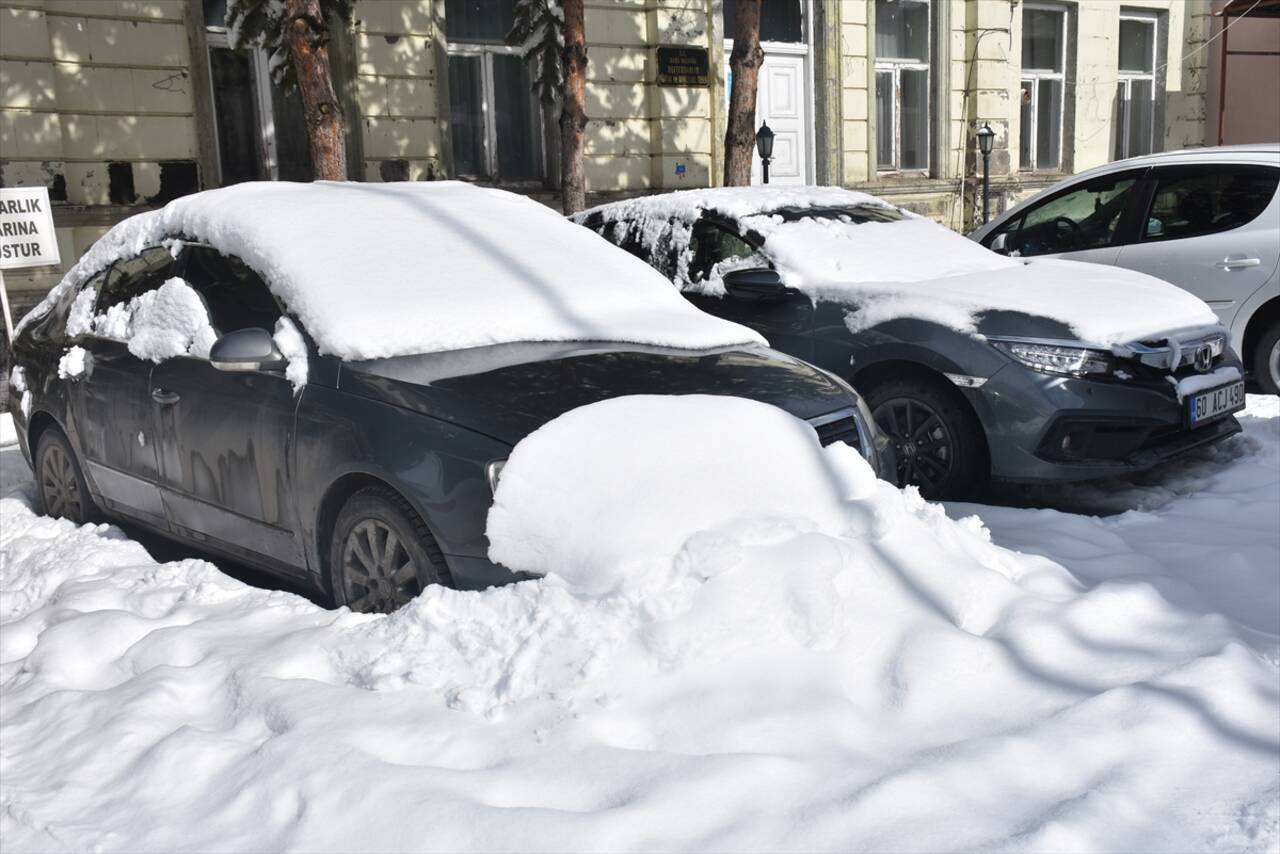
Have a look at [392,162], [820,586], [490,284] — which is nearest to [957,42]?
[392,162]

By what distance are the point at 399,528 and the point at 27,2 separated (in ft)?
26.3

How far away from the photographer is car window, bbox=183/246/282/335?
4.33 meters

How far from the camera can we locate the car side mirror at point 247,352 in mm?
4016

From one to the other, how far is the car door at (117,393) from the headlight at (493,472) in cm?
187

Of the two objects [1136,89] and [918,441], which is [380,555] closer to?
[918,441]

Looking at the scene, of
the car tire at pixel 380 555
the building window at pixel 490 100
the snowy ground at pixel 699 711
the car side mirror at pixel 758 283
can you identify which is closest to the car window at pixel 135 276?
the snowy ground at pixel 699 711

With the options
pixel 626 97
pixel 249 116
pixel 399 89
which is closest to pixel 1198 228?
pixel 626 97

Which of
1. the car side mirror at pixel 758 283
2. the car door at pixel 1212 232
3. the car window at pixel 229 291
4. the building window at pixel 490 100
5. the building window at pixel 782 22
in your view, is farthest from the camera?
the building window at pixel 782 22

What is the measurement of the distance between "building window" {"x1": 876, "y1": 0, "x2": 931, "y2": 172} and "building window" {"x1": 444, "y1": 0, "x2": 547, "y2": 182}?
5.20 m

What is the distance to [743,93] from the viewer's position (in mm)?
10711

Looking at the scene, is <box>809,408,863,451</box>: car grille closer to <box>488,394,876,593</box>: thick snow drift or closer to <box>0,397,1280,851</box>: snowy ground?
<box>488,394,876,593</box>: thick snow drift

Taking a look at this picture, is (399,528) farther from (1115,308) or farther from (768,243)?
(1115,308)

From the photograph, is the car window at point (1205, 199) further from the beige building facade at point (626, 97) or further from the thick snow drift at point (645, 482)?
the beige building facade at point (626, 97)

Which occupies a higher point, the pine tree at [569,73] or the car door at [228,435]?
the pine tree at [569,73]
